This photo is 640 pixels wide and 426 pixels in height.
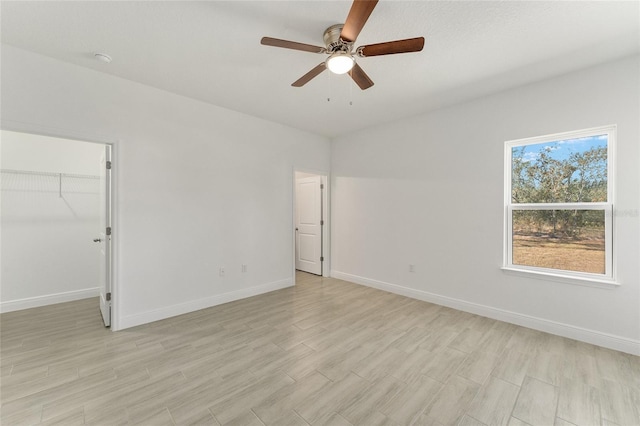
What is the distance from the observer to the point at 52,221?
12.0ft

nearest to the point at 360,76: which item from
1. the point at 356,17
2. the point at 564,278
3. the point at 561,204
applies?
the point at 356,17

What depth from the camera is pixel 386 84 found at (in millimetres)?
2963

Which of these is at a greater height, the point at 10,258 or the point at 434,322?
the point at 10,258

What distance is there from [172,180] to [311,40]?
7.62ft

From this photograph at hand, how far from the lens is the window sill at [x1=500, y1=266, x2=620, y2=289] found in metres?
2.54

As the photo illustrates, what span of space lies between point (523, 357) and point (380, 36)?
3.11 meters

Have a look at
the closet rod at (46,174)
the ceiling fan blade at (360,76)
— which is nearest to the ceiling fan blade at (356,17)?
the ceiling fan blade at (360,76)

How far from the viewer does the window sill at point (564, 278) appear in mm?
2537

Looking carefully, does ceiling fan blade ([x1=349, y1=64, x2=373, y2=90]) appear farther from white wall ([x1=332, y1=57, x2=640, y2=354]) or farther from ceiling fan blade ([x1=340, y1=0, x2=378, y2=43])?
white wall ([x1=332, y1=57, x2=640, y2=354])

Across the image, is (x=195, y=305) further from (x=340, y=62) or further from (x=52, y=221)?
(x=340, y=62)

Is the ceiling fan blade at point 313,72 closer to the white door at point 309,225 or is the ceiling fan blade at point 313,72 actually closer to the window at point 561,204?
the window at point 561,204

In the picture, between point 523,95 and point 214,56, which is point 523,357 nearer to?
point 523,95

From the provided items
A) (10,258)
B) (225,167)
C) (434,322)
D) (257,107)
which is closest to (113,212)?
(225,167)

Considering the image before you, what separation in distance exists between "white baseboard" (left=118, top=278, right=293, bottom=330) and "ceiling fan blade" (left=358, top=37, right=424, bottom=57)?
11.3 ft
